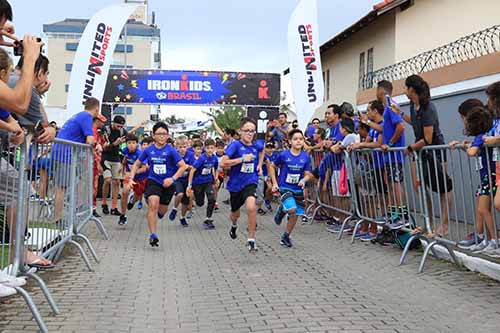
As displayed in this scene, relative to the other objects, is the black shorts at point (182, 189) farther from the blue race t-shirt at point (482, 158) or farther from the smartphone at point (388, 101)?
the blue race t-shirt at point (482, 158)

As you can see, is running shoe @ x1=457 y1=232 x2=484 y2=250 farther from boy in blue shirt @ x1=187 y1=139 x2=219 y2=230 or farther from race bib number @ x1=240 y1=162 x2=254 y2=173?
boy in blue shirt @ x1=187 y1=139 x2=219 y2=230

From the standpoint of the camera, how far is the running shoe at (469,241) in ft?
20.6

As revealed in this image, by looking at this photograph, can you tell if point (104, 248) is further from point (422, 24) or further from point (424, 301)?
point (422, 24)

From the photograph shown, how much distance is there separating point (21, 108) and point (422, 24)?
52.2ft

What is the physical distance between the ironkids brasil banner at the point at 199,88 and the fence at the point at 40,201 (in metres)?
13.8

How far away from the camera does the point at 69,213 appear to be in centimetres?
727

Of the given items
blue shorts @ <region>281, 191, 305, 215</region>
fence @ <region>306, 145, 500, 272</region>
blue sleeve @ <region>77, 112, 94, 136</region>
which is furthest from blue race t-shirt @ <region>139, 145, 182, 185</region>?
fence @ <region>306, 145, 500, 272</region>

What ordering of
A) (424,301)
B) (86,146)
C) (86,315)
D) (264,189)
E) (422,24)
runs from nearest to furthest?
1. (86,315)
2. (424,301)
3. (86,146)
4. (264,189)
5. (422,24)

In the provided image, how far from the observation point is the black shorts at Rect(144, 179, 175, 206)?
927 centimetres

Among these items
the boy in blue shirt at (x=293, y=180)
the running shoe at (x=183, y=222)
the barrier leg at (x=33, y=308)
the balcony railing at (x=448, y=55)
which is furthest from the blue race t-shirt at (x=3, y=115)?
the balcony railing at (x=448, y=55)

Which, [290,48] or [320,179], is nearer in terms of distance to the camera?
[320,179]

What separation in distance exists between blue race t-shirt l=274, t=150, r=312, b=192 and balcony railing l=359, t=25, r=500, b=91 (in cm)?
435

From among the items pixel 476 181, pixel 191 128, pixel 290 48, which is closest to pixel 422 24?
pixel 290 48

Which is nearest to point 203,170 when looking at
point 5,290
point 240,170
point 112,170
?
point 112,170
